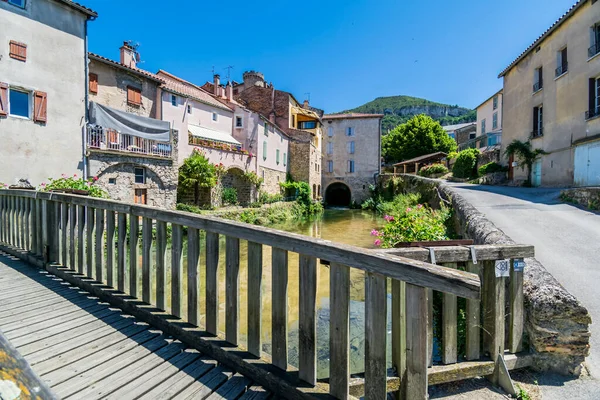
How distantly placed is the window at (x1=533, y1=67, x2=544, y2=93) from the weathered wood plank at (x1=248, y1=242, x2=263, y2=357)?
23050 millimetres

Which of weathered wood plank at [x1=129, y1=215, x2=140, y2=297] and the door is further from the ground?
the door

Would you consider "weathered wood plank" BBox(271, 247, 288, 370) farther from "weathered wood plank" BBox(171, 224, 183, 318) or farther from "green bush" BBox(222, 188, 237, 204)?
"green bush" BBox(222, 188, 237, 204)

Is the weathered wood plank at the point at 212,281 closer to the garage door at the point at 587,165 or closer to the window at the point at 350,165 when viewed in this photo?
the garage door at the point at 587,165

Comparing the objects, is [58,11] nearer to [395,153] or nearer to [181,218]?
[181,218]

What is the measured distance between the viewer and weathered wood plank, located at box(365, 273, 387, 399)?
1893 millimetres

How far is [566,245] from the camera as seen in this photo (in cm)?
577

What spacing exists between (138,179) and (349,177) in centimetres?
3123

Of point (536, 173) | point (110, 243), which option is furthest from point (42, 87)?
point (536, 173)

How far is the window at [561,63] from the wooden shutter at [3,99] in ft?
87.7

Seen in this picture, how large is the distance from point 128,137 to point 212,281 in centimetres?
1811

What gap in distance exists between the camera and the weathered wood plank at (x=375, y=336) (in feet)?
6.21

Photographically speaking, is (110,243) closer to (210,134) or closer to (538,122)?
(210,134)

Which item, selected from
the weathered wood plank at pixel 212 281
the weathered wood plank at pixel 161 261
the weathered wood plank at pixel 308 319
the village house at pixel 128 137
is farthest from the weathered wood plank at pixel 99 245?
the village house at pixel 128 137

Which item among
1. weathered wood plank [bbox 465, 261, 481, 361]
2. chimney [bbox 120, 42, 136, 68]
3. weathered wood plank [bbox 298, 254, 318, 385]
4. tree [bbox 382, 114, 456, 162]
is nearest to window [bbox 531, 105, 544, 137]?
weathered wood plank [bbox 465, 261, 481, 361]
